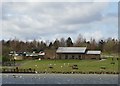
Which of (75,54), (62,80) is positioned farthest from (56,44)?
(62,80)

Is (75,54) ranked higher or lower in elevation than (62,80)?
higher

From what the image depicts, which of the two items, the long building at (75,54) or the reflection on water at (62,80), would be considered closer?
the reflection on water at (62,80)

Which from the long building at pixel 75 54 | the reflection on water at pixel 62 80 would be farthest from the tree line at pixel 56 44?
the reflection on water at pixel 62 80

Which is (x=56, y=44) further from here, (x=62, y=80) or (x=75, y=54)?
(x=62, y=80)

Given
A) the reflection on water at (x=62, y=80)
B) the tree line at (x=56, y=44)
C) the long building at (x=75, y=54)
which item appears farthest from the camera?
the tree line at (x=56, y=44)

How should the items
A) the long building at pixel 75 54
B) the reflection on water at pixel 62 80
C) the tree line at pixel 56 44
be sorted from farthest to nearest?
the tree line at pixel 56 44 < the long building at pixel 75 54 < the reflection on water at pixel 62 80

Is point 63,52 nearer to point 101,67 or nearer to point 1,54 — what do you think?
point 1,54

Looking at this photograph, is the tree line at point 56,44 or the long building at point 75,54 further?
the tree line at point 56,44

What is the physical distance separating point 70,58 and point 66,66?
2177 cm

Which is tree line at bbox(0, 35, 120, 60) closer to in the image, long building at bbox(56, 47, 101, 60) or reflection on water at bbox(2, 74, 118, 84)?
long building at bbox(56, 47, 101, 60)

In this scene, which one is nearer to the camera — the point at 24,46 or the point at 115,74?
the point at 115,74

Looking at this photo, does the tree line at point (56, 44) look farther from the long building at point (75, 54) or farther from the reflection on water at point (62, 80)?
the reflection on water at point (62, 80)

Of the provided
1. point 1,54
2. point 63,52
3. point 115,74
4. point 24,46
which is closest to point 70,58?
point 63,52

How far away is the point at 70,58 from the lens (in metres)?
122
